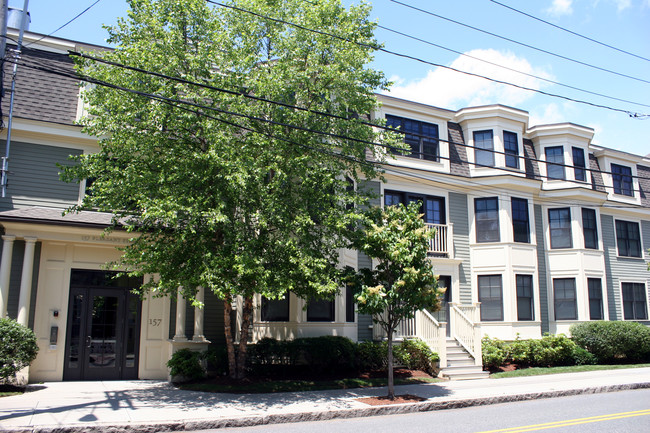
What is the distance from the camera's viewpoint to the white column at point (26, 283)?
13336 mm

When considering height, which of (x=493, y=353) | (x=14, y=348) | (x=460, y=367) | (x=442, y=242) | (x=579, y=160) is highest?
(x=579, y=160)

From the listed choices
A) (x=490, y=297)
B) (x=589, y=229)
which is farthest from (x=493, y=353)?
(x=589, y=229)

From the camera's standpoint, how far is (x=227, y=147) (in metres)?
11.6

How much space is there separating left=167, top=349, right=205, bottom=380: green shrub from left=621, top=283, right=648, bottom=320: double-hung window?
68.6 ft

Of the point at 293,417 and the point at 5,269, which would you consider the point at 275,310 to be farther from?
the point at 5,269

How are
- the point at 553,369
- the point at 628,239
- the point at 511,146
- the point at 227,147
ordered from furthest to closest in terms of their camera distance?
the point at 628,239
the point at 511,146
the point at 553,369
the point at 227,147

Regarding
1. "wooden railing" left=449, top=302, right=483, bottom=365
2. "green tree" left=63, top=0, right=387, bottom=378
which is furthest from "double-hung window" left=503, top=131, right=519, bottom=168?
"green tree" left=63, top=0, right=387, bottom=378

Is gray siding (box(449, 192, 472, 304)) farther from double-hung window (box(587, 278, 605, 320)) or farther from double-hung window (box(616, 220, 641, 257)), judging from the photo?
double-hung window (box(616, 220, 641, 257))

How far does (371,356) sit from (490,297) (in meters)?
7.73

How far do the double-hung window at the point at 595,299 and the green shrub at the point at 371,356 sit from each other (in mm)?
12089

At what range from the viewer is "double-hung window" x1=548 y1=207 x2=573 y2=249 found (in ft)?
75.6

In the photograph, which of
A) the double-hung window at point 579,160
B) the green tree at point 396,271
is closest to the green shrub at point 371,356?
the green tree at point 396,271

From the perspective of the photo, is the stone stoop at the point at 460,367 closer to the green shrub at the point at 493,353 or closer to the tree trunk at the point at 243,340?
the green shrub at the point at 493,353

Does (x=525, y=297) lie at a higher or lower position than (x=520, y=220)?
lower
